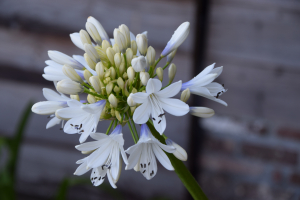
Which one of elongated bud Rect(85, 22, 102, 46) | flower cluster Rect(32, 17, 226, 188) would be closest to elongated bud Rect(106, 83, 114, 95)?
flower cluster Rect(32, 17, 226, 188)

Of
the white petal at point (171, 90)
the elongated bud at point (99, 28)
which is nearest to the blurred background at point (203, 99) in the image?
the elongated bud at point (99, 28)

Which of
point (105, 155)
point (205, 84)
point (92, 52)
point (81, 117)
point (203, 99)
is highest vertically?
point (92, 52)

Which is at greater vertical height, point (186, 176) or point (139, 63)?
point (139, 63)

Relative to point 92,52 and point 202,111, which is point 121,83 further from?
point 202,111

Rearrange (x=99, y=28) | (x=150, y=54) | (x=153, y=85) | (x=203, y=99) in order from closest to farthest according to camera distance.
A: (x=153, y=85)
(x=150, y=54)
(x=99, y=28)
(x=203, y=99)

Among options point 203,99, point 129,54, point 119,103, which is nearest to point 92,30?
point 129,54

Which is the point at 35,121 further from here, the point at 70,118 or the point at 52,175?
the point at 70,118

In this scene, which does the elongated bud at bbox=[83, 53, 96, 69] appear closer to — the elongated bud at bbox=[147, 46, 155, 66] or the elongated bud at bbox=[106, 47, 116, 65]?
the elongated bud at bbox=[106, 47, 116, 65]
